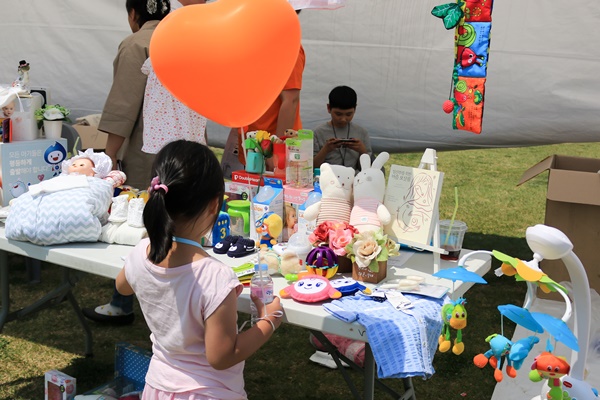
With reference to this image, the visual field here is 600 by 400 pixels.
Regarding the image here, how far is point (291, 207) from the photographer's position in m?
2.48

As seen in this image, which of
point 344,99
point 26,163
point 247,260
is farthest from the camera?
point 344,99

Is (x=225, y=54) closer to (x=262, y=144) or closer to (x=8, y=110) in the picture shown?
(x=262, y=144)

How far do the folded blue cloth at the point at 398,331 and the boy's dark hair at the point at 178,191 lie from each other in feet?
1.71

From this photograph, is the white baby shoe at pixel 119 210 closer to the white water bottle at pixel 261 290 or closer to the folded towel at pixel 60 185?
the folded towel at pixel 60 185

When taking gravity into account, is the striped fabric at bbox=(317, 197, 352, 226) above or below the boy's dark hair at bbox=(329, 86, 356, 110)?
below

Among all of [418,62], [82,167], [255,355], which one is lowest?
[255,355]

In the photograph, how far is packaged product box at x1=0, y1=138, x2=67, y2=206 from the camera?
2.71 m

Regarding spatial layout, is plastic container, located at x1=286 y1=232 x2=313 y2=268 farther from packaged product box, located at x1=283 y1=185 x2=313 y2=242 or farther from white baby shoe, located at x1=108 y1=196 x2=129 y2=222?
white baby shoe, located at x1=108 y1=196 x2=129 y2=222

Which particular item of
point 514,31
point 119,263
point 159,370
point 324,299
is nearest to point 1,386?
point 119,263

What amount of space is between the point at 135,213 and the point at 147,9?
1.19m

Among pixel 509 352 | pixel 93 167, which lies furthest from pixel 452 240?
pixel 93 167

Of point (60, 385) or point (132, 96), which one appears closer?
point (60, 385)

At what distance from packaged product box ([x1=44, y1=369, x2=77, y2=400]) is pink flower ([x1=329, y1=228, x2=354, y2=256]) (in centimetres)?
116

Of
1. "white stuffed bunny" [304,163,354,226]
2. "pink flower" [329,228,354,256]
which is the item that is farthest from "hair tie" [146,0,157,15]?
"pink flower" [329,228,354,256]
